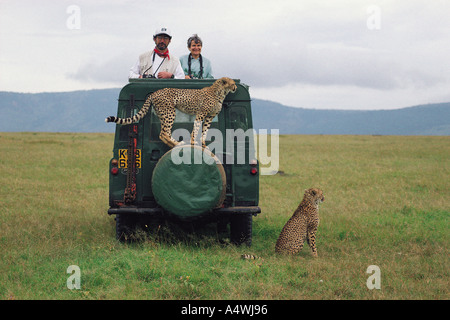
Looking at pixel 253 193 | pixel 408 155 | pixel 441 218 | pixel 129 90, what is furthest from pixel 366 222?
pixel 408 155

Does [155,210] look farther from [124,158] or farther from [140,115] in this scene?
[140,115]

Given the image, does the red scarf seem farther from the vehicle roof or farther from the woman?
the vehicle roof

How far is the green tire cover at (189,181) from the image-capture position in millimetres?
6480

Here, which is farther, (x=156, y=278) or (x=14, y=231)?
(x=14, y=231)

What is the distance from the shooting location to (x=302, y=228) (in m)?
7.28

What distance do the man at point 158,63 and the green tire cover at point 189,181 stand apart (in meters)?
2.19

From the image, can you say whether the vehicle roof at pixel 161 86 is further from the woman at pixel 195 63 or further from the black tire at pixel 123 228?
the black tire at pixel 123 228

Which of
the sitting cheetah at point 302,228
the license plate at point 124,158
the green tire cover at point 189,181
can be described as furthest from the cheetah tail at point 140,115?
the sitting cheetah at point 302,228

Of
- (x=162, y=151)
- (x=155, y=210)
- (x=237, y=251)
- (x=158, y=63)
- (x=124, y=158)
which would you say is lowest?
(x=237, y=251)

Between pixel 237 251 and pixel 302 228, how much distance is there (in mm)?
970

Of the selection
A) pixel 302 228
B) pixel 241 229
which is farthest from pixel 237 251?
pixel 302 228
